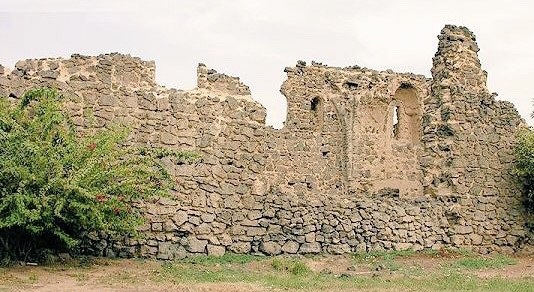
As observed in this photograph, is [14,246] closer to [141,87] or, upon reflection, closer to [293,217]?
[141,87]

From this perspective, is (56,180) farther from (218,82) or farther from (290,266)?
(218,82)

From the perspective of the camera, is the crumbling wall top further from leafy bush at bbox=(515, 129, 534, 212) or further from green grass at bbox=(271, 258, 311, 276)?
leafy bush at bbox=(515, 129, 534, 212)

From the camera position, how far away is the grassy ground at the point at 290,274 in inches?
417

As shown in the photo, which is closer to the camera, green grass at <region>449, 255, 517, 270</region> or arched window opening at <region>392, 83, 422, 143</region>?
green grass at <region>449, 255, 517, 270</region>

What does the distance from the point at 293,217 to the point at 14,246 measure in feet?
18.2

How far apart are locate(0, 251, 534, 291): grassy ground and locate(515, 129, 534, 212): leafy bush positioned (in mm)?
2039

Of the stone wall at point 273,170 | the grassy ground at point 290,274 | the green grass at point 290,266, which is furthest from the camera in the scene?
the stone wall at point 273,170

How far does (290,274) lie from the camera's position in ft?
41.3

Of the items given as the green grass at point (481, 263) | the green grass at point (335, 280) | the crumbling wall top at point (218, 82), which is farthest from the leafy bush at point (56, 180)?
the green grass at point (481, 263)

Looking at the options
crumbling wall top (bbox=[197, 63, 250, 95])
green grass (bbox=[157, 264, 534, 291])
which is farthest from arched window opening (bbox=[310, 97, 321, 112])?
green grass (bbox=[157, 264, 534, 291])

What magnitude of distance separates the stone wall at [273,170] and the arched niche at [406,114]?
14.3 ft

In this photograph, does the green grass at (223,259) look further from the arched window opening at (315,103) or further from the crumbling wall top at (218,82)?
the arched window opening at (315,103)

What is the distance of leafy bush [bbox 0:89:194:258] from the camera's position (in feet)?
35.9

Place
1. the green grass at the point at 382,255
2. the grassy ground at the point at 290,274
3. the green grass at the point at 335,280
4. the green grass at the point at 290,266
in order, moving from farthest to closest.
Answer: the green grass at the point at 382,255 < the green grass at the point at 290,266 < the green grass at the point at 335,280 < the grassy ground at the point at 290,274
